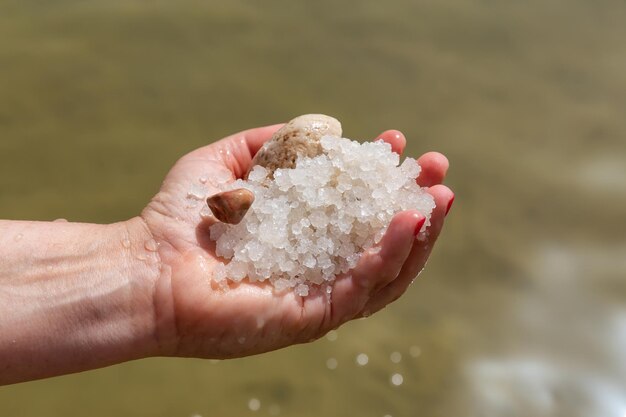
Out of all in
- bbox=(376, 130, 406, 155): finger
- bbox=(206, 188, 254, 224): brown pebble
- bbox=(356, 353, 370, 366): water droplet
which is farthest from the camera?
bbox=(356, 353, 370, 366): water droplet

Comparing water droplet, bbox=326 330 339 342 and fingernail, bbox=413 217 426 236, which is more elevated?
fingernail, bbox=413 217 426 236

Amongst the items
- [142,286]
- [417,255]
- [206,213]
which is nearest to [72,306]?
[142,286]

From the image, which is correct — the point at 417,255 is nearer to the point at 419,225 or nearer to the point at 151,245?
the point at 419,225

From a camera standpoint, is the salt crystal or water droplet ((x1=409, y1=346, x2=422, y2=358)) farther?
water droplet ((x1=409, y1=346, x2=422, y2=358))

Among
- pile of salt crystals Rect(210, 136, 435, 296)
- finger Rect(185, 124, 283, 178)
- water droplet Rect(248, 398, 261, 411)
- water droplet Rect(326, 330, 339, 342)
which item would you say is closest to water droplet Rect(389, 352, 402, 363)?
water droplet Rect(326, 330, 339, 342)

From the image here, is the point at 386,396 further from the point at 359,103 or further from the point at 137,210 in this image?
the point at 359,103

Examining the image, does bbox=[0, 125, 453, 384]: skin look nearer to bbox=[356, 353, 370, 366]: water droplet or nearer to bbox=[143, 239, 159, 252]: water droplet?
bbox=[143, 239, 159, 252]: water droplet

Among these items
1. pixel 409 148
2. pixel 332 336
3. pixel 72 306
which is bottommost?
pixel 332 336
